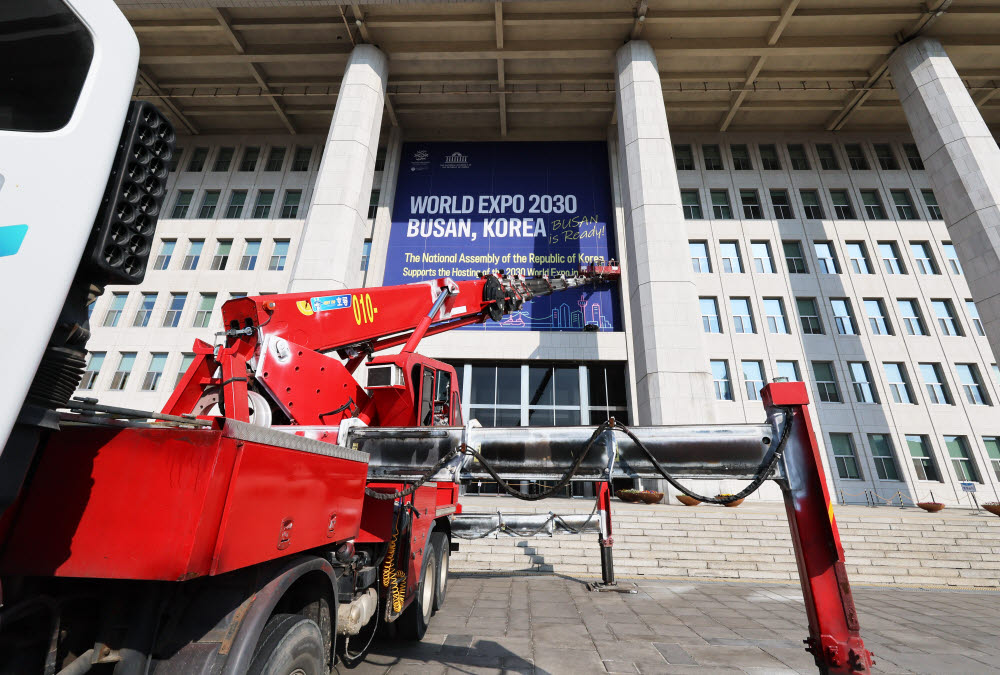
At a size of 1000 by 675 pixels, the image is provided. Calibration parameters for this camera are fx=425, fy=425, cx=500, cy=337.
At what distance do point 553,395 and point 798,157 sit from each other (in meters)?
22.9

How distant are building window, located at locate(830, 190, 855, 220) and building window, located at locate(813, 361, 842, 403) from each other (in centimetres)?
977

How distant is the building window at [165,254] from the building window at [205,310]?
136 inches

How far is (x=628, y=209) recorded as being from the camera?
19.6 metres

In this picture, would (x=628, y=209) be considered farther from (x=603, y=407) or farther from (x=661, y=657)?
(x=661, y=657)

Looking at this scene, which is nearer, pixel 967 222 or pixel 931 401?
pixel 967 222

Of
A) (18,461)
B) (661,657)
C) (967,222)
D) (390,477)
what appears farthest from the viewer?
(967,222)

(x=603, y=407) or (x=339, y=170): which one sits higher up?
(x=339, y=170)

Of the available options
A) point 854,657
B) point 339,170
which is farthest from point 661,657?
point 339,170

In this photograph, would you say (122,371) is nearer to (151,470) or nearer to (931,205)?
(151,470)

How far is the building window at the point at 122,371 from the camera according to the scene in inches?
904

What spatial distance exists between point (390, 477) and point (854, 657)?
3.32 m

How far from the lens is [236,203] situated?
27438 mm

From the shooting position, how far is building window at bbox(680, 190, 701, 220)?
2630cm

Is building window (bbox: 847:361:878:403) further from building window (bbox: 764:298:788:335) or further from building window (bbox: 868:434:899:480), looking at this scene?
building window (bbox: 764:298:788:335)
